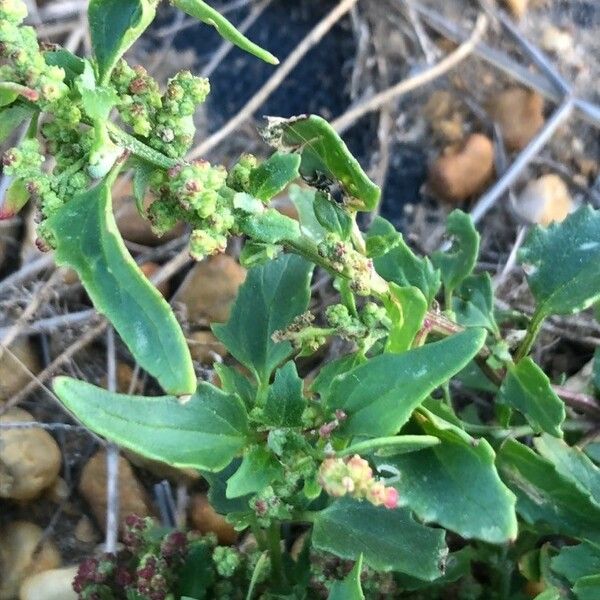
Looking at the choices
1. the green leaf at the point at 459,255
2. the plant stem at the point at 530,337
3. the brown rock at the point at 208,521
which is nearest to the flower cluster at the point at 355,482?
the plant stem at the point at 530,337

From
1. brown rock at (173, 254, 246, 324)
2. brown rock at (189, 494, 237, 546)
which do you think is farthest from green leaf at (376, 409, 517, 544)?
brown rock at (173, 254, 246, 324)

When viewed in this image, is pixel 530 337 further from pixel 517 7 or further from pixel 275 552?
pixel 517 7

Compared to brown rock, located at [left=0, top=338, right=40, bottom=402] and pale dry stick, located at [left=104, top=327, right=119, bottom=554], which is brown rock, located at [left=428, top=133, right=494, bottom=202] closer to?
pale dry stick, located at [left=104, top=327, right=119, bottom=554]

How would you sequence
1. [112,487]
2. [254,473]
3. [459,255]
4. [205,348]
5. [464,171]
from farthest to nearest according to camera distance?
[464,171]
[205,348]
[112,487]
[459,255]
[254,473]

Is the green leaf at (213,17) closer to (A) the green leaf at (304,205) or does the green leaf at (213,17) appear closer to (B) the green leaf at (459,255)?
(A) the green leaf at (304,205)

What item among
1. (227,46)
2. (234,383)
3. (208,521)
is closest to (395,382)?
(234,383)
